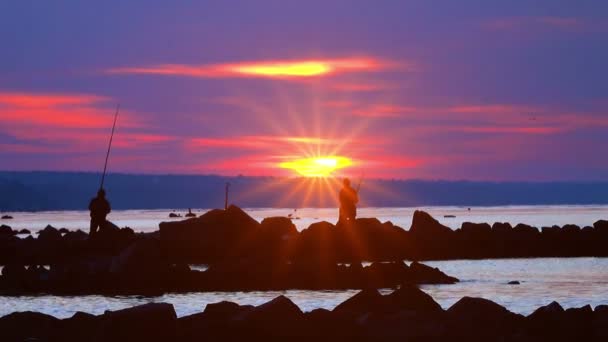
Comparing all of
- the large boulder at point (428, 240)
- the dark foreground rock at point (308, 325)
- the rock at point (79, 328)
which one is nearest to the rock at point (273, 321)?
the dark foreground rock at point (308, 325)

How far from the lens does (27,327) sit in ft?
64.1

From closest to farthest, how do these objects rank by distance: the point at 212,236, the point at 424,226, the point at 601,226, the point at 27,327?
the point at 27,327
the point at 212,236
the point at 424,226
the point at 601,226

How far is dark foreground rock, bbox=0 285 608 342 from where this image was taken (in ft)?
60.1

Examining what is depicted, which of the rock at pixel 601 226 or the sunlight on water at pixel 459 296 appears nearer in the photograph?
the sunlight on water at pixel 459 296

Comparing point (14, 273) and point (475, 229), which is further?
point (475, 229)

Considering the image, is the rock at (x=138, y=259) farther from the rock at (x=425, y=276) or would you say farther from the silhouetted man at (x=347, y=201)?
the silhouetted man at (x=347, y=201)

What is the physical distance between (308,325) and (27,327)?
4.44 meters

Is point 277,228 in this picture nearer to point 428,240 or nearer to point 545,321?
point 428,240

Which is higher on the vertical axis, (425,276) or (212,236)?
(212,236)

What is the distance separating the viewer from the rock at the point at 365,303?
20.8 meters

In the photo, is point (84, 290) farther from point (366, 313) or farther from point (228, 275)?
point (366, 313)

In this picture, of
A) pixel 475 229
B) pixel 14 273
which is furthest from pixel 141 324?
pixel 475 229

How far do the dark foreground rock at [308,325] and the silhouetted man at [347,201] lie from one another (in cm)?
1790

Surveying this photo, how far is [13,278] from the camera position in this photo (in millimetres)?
31094
